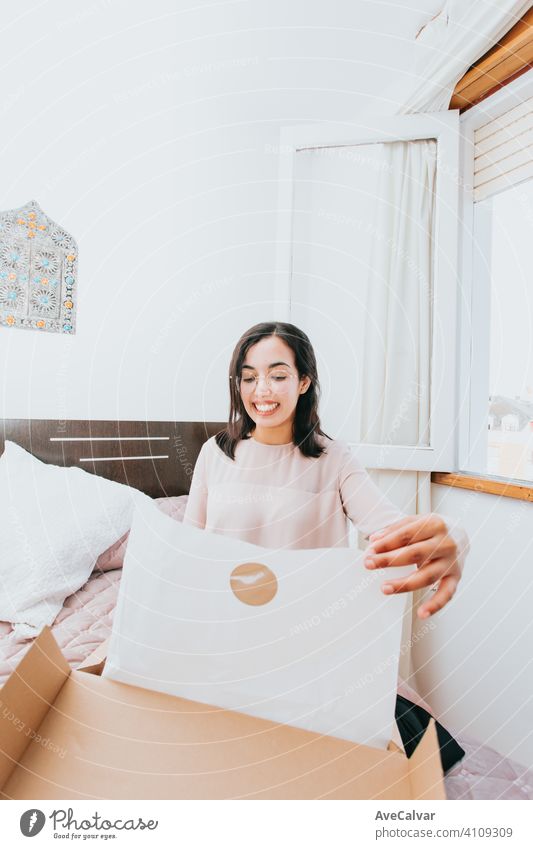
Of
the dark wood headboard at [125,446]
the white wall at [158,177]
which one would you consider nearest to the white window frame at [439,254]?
the white wall at [158,177]

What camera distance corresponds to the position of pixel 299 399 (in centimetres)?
75

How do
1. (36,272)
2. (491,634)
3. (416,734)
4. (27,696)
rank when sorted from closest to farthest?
(27,696)
(416,734)
(491,634)
(36,272)

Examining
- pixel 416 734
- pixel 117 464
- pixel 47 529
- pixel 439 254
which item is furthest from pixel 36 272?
pixel 416 734

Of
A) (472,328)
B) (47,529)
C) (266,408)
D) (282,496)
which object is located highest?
(472,328)

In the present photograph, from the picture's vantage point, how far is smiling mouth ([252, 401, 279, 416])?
28.7 inches

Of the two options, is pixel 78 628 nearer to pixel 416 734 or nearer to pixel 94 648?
pixel 94 648

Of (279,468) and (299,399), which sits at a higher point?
(299,399)

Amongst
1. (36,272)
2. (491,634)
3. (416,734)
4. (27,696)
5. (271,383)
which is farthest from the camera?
(36,272)

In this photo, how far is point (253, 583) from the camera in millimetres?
368

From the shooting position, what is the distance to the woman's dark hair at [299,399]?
0.71 meters

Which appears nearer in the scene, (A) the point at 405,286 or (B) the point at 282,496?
(B) the point at 282,496

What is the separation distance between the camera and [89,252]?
4.19 ft

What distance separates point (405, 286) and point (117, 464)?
2.75ft

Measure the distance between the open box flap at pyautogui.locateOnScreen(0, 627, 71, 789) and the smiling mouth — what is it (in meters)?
0.45
